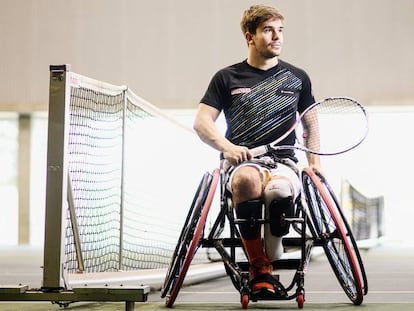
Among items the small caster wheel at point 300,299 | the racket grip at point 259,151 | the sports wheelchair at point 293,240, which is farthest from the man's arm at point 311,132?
the small caster wheel at point 300,299

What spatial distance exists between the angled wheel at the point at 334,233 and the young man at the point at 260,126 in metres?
0.11

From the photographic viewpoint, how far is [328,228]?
3.70m

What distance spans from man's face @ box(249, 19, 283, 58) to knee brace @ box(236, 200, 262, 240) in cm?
73

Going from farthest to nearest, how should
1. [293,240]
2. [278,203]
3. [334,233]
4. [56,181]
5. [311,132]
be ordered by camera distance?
[311,132] < [293,240] < [334,233] < [278,203] < [56,181]

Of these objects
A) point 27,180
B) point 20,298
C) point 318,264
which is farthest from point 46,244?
point 27,180

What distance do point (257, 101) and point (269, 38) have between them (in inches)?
11.4

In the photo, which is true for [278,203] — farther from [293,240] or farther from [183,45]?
[183,45]

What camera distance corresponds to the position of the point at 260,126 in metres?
3.76

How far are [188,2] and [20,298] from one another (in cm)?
1187

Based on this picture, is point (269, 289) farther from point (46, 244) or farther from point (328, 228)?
point (46, 244)

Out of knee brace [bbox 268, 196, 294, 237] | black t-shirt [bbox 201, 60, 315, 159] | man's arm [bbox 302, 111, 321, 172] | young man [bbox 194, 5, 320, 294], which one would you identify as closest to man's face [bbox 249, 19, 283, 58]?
young man [bbox 194, 5, 320, 294]

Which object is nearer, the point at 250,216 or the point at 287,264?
the point at 250,216

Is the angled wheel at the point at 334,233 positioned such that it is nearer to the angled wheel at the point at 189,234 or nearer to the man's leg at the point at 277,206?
the man's leg at the point at 277,206

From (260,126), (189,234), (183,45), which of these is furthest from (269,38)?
(183,45)
